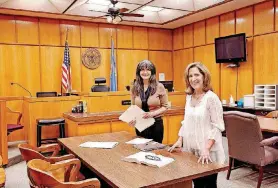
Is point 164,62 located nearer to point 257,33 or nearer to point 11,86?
point 257,33

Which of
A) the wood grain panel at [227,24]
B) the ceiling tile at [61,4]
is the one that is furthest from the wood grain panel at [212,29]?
the ceiling tile at [61,4]

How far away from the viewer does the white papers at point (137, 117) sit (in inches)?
120

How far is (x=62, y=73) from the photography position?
7.12 meters

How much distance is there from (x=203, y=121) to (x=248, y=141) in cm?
143

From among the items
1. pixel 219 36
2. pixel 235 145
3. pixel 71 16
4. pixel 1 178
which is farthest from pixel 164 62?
pixel 1 178

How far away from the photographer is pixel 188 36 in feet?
27.5

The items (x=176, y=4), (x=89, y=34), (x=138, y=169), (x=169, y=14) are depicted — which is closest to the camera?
(x=138, y=169)

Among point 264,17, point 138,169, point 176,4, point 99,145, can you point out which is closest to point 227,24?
point 264,17

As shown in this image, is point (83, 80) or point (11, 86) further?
point (83, 80)

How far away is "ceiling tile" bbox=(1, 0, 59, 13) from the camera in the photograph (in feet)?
18.9

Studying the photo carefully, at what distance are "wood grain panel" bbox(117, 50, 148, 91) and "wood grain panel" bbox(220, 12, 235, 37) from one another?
252 centimetres

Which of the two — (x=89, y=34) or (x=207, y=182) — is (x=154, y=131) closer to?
(x=207, y=182)

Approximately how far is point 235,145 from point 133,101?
1.46 metres

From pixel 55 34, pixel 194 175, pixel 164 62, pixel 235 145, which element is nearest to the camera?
pixel 194 175
